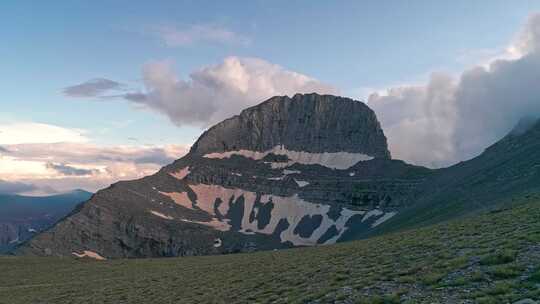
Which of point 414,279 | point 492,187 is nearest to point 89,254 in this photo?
point 492,187

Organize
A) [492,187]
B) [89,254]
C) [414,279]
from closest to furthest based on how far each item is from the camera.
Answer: [414,279]
[492,187]
[89,254]

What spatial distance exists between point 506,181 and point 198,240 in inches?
5332

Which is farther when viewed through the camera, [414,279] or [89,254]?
[89,254]

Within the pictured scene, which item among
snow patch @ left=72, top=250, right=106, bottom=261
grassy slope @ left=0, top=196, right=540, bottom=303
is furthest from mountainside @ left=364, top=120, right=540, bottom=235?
snow patch @ left=72, top=250, right=106, bottom=261

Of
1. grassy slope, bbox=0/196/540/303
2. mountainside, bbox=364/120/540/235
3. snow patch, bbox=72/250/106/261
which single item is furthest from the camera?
snow patch, bbox=72/250/106/261

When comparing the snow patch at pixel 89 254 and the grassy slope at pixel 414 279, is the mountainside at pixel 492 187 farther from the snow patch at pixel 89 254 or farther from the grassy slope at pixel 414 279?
the snow patch at pixel 89 254

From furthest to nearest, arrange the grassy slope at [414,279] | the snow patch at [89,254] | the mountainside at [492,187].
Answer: the snow patch at [89,254] → the mountainside at [492,187] → the grassy slope at [414,279]

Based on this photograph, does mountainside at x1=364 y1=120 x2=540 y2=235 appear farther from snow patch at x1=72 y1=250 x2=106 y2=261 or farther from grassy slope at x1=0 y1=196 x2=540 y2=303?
snow patch at x1=72 y1=250 x2=106 y2=261

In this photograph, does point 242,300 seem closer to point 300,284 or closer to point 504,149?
point 300,284

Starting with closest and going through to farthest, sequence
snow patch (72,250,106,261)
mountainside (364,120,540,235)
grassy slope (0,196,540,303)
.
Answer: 1. grassy slope (0,196,540,303)
2. mountainside (364,120,540,235)
3. snow patch (72,250,106,261)

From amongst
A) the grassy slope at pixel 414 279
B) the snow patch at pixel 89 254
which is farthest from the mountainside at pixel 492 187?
the snow patch at pixel 89 254

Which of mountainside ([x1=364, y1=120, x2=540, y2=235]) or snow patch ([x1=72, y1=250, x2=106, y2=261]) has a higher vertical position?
mountainside ([x1=364, y1=120, x2=540, y2=235])

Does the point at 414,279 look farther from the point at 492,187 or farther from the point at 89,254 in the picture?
the point at 89,254

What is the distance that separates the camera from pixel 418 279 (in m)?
21.0
